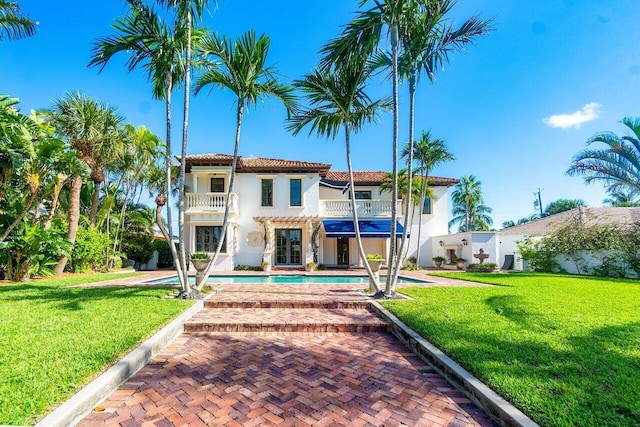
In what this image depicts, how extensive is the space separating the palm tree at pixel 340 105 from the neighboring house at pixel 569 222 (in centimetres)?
2362

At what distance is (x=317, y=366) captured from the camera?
21.1 feet

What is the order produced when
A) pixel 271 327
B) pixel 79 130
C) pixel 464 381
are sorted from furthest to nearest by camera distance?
pixel 79 130 < pixel 271 327 < pixel 464 381

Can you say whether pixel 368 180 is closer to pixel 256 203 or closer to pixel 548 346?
pixel 256 203

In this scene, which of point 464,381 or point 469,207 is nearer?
point 464,381

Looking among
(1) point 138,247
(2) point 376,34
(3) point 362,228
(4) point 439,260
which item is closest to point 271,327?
(2) point 376,34

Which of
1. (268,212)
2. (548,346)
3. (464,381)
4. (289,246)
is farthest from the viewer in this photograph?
(289,246)

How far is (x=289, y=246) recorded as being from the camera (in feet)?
101

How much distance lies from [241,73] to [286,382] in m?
11.6

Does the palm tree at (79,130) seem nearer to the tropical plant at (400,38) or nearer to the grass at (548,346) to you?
the tropical plant at (400,38)

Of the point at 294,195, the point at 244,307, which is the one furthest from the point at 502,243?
the point at 244,307

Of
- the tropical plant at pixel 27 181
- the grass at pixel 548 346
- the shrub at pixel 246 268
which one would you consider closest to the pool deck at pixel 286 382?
the grass at pixel 548 346

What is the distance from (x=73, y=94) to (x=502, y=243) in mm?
41822

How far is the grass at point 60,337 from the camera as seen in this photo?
4.42 m

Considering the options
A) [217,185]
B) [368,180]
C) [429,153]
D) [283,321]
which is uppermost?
[429,153]
